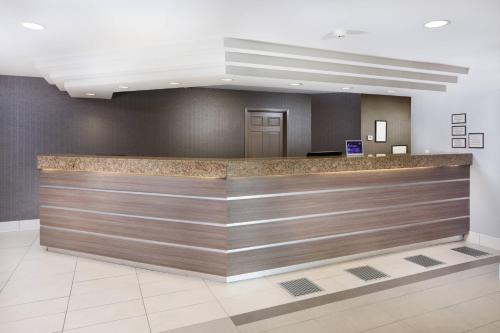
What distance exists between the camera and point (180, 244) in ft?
12.8

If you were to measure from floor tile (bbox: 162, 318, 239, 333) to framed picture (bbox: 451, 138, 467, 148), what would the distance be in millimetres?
4576

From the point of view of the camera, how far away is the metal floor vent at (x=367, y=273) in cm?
388

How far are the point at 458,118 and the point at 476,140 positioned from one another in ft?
1.47

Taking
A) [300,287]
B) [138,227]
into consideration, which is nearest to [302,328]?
[300,287]

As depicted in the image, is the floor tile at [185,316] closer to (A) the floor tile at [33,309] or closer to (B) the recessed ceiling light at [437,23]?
(A) the floor tile at [33,309]

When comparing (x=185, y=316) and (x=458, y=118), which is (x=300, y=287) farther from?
(x=458, y=118)

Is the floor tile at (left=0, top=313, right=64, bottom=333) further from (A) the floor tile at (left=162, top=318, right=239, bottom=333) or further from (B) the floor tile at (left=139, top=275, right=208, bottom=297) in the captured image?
(A) the floor tile at (left=162, top=318, right=239, bottom=333)

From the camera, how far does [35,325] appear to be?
9.42 ft

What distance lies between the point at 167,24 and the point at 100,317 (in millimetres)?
2797

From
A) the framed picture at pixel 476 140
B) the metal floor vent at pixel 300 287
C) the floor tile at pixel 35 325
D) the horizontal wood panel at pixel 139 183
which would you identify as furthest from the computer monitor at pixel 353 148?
the floor tile at pixel 35 325

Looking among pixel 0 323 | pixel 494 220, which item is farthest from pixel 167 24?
pixel 494 220

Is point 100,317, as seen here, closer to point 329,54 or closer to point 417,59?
point 329,54

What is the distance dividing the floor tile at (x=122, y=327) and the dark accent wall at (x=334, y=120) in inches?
247

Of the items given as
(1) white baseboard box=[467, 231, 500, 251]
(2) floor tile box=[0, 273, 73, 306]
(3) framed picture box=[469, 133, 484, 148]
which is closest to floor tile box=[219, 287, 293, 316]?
(2) floor tile box=[0, 273, 73, 306]
